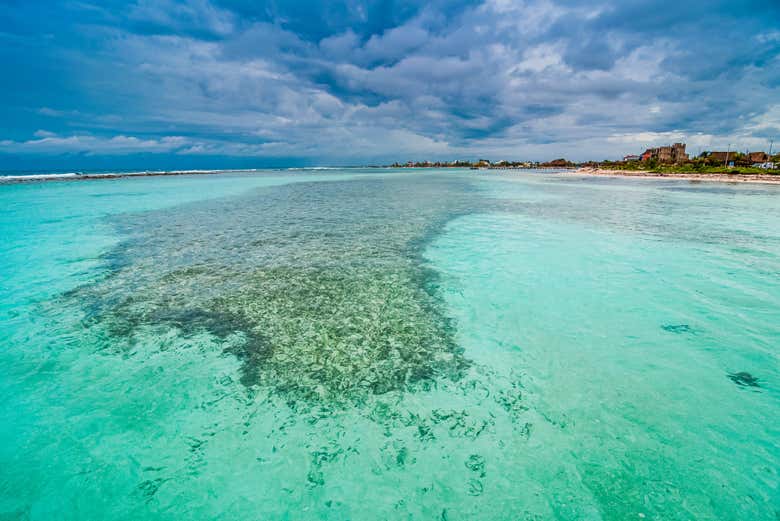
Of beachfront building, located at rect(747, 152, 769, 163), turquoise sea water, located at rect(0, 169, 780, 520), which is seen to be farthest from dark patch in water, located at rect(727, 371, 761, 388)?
beachfront building, located at rect(747, 152, 769, 163)

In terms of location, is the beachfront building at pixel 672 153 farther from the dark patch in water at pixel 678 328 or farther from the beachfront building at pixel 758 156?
the dark patch in water at pixel 678 328

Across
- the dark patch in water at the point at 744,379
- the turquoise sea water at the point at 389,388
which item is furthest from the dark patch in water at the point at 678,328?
the dark patch in water at the point at 744,379

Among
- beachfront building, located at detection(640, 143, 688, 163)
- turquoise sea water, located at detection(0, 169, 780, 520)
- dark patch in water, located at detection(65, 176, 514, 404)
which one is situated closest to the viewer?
turquoise sea water, located at detection(0, 169, 780, 520)

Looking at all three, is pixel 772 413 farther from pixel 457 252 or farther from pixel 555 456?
pixel 457 252

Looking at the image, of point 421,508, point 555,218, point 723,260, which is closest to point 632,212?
point 555,218

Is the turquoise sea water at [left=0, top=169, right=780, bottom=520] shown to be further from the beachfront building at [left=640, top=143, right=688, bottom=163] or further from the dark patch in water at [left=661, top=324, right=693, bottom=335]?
the beachfront building at [left=640, top=143, right=688, bottom=163]

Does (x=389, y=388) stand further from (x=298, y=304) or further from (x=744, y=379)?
(x=744, y=379)

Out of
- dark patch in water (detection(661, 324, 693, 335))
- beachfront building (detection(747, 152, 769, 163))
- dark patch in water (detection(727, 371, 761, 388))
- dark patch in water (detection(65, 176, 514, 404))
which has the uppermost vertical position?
beachfront building (detection(747, 152, 769, 163))
